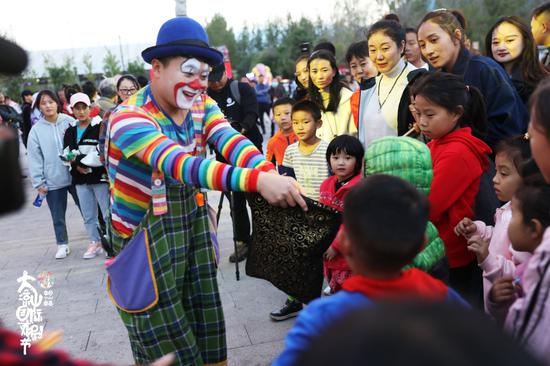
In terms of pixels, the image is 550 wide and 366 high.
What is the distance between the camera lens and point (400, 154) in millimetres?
2025

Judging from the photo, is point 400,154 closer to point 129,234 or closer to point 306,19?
point 129,234

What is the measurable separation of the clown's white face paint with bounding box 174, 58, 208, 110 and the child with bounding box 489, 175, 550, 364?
1.39m

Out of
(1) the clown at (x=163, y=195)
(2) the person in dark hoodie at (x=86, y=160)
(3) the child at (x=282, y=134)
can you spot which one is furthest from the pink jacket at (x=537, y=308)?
(2) the person in dark hoodie at (x=86, y=160)

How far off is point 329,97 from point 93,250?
10.1 ft

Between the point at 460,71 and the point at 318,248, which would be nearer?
the point at 318,248

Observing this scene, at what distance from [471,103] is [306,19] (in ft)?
129

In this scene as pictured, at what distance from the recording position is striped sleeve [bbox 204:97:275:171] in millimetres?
2238

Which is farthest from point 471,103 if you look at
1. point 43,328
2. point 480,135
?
point 43,328

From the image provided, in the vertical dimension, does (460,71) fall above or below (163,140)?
above

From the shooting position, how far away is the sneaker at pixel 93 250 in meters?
5.27

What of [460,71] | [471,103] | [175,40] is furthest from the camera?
[460,71]

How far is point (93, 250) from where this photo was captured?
5340mm

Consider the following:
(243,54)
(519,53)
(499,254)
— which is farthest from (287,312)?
(243,54)

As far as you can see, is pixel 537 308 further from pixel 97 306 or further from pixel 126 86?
pixel 126 86
